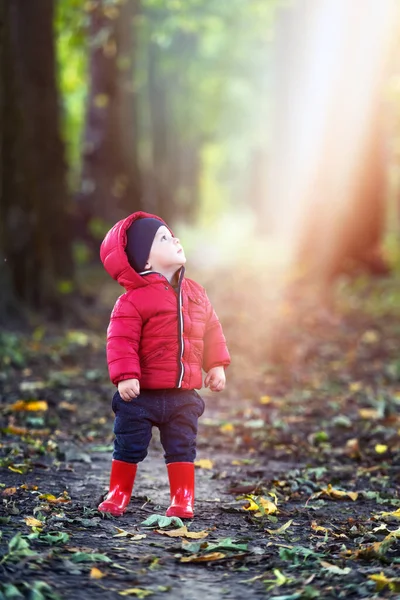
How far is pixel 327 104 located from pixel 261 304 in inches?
171

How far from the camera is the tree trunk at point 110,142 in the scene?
17.3 metres

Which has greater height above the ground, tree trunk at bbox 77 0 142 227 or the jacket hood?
tree trunk at bbox 77 0 142 227

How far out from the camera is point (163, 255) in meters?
4.29

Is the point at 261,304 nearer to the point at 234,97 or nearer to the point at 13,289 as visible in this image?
the point at 13,289

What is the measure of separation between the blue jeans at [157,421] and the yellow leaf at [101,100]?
1352cm

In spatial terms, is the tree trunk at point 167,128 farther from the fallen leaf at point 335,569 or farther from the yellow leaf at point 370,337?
the fallen leaf at point 335,569

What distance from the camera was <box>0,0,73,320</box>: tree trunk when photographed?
379 inches

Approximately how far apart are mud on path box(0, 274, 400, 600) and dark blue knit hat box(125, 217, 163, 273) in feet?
3.77

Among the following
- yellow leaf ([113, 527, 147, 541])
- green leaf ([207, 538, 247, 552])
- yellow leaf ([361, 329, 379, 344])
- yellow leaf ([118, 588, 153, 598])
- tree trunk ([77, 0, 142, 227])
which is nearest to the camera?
yellow leaf ([118, 588, 153, 598])

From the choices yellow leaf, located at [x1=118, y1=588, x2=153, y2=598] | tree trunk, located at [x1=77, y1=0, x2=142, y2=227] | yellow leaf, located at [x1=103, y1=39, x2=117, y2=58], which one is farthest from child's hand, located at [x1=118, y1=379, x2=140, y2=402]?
tree trunk, located at [x1=77, y1=0, x2=142, y2=227]

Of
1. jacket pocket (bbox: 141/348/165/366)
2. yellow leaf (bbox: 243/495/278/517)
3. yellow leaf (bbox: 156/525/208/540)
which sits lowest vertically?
yellow leaf (bbox: 243/495/278/517)

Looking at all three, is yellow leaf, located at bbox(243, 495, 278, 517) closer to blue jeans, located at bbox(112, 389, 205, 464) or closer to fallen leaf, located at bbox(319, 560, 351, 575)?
blue jeans, located at bbox(112, 389, 205, 464)

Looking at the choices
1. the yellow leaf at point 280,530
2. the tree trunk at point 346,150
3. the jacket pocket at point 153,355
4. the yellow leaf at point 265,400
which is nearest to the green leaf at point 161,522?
the yellow leaf at point 280,530

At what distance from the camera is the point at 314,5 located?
74.3 ft
